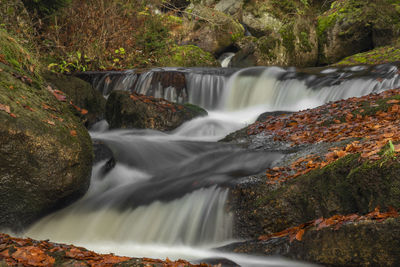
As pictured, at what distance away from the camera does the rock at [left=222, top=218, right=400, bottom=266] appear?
8.11 feet

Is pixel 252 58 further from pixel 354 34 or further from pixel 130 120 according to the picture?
pixel 130 120

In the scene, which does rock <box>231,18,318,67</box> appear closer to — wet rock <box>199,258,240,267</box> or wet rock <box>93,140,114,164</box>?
wet rock <box>93,140,114,164</box>

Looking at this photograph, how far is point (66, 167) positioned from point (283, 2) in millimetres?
22659

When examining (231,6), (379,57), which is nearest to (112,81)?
(379,57)

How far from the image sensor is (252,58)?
49.3ft

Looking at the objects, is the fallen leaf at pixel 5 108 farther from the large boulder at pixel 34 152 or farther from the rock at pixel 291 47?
the rock at pixel 291 47

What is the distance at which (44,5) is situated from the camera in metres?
9.76

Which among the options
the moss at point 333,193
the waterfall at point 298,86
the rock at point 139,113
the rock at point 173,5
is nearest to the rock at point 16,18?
the rock at point 139,113

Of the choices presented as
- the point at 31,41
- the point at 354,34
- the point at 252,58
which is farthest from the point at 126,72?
the point at 354,34

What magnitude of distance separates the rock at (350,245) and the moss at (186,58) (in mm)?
12464

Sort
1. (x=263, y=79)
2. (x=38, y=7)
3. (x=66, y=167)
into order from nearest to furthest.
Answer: (x=66, y=167) < (x=38, y=7) < (x=263, y=79)

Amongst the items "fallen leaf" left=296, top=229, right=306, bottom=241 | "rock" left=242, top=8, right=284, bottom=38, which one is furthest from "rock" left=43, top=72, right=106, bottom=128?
"rock" left=242, top=8, right=284, bottom=38

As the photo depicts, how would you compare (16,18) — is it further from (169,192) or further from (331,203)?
(331,203)

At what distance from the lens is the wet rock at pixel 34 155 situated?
3955 millimetres
